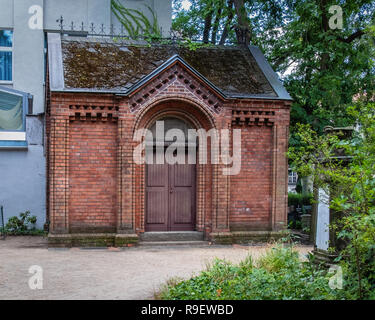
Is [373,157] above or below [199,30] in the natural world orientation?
below

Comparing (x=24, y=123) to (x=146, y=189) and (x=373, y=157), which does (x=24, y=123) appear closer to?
(x=146, y=189)

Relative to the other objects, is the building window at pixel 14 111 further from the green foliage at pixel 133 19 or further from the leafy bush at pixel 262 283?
the leafy bush at pixel 262 283

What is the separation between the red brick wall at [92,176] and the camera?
39.4ft

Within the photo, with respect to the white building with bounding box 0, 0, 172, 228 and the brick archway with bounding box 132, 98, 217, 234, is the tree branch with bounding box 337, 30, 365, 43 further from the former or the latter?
the white building with bounding box 0, 0, 172, 228

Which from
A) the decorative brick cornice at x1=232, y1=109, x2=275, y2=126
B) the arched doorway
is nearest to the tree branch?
the decorative brick cornice at x1=232, y1=109, x2=275, y2=126

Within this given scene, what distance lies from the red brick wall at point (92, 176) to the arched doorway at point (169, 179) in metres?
1.08

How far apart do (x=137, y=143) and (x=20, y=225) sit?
20.6 feet

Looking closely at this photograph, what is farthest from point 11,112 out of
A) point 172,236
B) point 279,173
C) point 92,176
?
point 279,173

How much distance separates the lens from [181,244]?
12.4 meters

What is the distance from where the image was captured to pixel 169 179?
42.4ft

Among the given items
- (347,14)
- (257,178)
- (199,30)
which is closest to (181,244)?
(257,178)

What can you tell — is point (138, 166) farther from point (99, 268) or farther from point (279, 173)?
point (279, 173)

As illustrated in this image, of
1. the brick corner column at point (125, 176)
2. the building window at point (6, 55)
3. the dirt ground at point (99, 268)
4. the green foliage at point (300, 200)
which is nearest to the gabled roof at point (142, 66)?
the brick corner column at point (125, 176)

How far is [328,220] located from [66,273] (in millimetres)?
4965
